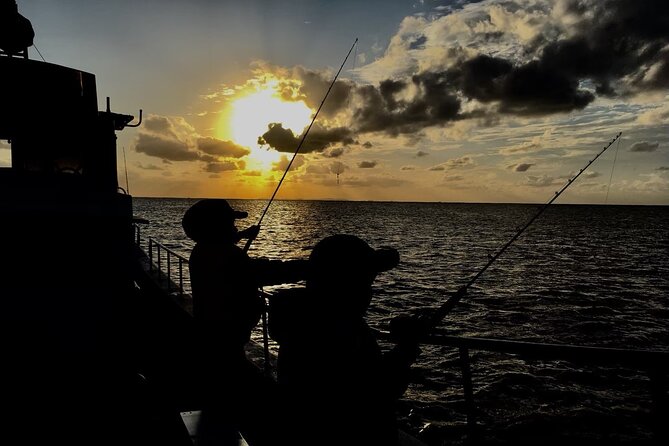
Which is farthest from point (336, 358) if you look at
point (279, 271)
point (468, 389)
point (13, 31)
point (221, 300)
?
point (13, 31)

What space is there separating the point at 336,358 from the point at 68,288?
552cm

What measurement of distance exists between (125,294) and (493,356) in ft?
44.1

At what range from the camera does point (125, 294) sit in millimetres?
6441

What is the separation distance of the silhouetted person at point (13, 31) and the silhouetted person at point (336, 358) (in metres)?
9.17

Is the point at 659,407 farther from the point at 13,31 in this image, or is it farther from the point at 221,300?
the point at 13,31

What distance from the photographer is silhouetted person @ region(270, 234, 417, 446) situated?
1598mm

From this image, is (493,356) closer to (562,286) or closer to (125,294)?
(125,294)

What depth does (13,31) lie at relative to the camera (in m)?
8.07

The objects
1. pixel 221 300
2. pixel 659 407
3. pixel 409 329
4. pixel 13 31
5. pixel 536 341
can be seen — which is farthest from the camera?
pixel 536 341

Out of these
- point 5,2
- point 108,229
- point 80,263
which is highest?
point 5,2

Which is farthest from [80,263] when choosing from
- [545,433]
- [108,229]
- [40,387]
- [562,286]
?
[562,286]

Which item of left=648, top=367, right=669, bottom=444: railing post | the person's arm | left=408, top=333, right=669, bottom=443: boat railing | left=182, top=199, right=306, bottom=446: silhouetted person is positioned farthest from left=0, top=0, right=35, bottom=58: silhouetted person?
left=648, top=367, right=669, bottom=444: railing post

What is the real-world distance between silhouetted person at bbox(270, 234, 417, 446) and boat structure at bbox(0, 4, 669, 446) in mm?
2457

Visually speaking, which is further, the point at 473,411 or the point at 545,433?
the point at 545,433
